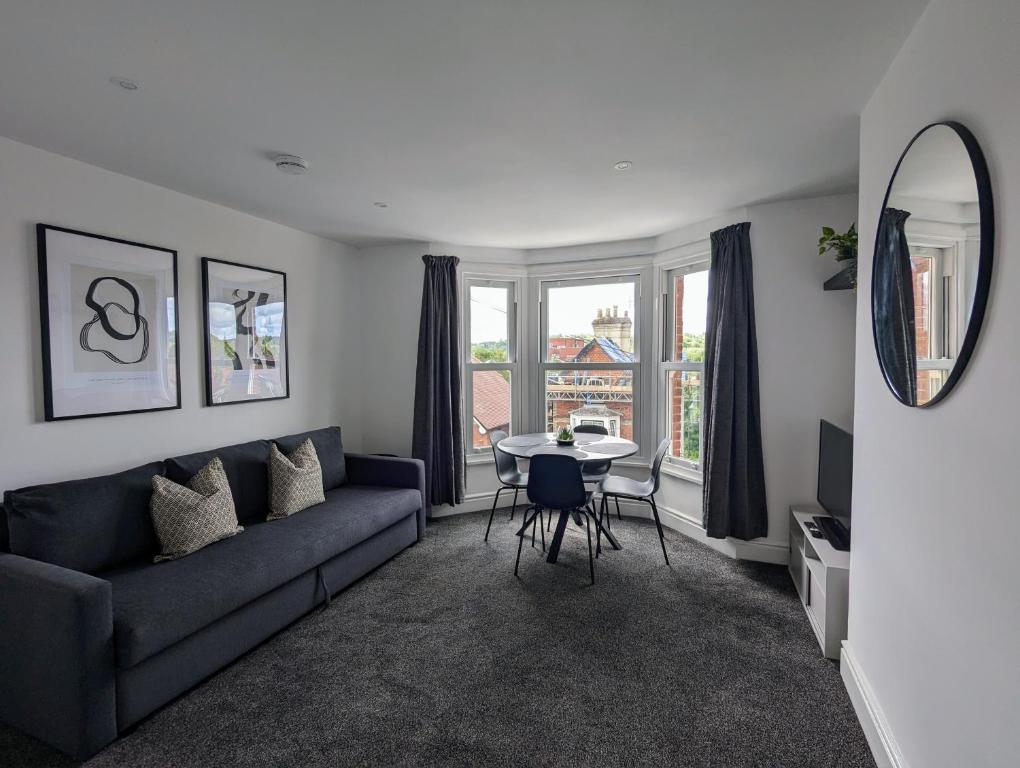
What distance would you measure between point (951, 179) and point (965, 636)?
1.18m

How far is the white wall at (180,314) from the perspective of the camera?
2.31 m

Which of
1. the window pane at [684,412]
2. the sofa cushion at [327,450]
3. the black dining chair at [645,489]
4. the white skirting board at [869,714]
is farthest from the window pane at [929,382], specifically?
the sofa cushion at [327,450]

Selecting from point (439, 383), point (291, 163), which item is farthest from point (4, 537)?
point (439, 383)

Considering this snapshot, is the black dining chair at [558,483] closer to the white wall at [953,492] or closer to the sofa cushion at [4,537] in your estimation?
the white wall at [953,492]

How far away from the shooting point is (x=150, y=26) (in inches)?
59.6

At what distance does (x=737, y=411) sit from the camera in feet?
11.1

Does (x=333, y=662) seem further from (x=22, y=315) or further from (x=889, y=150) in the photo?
(x=889, y=150)

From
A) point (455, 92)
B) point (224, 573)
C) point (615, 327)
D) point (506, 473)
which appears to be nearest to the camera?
point (455, 92)

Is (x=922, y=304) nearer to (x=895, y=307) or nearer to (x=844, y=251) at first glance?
(x=895, y=307)

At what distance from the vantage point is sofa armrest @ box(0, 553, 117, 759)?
175 cm

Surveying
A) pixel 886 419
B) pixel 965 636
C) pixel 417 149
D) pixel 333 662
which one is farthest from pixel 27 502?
pixel 886 419

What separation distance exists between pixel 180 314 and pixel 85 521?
134 centimetres

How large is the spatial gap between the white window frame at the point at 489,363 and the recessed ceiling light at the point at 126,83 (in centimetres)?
297

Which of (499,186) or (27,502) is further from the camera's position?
(499,186)
